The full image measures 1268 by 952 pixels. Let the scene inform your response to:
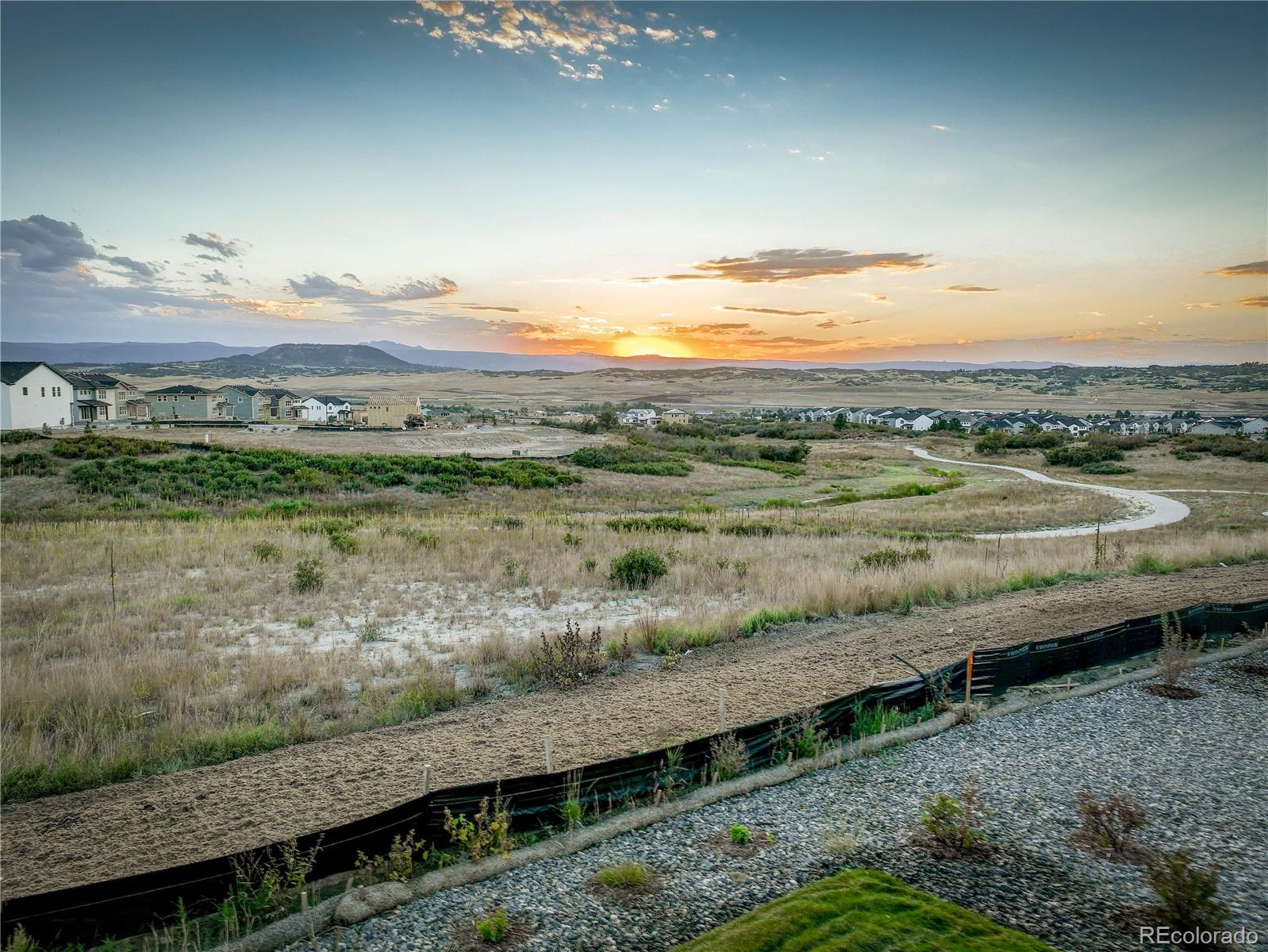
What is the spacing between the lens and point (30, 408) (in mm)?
55562

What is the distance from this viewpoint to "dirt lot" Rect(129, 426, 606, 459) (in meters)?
Result: 50.8

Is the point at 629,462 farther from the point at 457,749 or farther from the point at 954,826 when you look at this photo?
the point at 954,826

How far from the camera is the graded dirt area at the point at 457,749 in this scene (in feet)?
19.7

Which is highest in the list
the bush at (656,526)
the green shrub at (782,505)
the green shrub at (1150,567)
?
the green shrub at (1150,567)

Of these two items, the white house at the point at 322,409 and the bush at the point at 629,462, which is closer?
the bush at the point at 629,462

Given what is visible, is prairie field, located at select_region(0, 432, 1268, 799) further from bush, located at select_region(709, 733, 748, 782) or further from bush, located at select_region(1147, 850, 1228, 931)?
bush, located at select_region(1147, 850, 1228, 931)

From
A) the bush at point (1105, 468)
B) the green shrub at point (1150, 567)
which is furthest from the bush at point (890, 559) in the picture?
the bush at point (1105, 468)

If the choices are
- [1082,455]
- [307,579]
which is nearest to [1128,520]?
[307,579]

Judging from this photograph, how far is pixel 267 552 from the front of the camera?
18.9m

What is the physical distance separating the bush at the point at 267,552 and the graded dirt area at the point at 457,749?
1225 centimetres

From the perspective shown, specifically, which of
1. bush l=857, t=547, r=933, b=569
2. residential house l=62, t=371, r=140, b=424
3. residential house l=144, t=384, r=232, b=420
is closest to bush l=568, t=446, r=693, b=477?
bush l=857, t=547, r=933, b=569

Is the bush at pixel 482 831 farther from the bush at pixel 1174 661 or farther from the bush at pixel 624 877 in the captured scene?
the bush at pixel 1174 661

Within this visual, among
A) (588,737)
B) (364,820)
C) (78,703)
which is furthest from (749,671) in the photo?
(78,703)

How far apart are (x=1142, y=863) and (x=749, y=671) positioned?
5460 millimetres
